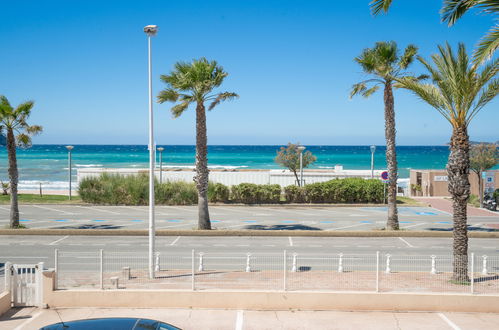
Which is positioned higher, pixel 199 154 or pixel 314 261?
pixel 199 154

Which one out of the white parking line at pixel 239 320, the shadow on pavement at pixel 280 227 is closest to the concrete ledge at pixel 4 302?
the white parking line at pixel 239 320

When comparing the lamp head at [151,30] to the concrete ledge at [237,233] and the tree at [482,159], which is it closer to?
the concrete ledge at [237,233]

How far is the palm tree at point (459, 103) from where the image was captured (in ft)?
45.5

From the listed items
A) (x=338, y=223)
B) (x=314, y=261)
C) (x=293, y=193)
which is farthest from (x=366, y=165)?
(x=314, y=261)

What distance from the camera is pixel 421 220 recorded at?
94.8 ft

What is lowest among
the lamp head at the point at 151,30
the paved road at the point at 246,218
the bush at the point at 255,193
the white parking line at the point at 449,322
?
the white parking line at the point at 449,322

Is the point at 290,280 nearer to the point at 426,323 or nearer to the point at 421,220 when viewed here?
the point at 426,323

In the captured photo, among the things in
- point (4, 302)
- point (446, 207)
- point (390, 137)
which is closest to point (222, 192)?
point (390, 137)

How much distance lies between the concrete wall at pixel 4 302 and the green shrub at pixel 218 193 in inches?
925

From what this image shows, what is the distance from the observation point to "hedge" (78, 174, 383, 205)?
3494 cm

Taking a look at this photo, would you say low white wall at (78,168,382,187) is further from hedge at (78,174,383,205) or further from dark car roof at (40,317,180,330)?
dark car roof at (40,317,180,330)

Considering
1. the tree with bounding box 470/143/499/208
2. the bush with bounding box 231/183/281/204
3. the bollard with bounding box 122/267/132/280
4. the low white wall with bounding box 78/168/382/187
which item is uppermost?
the tree with bounding box 470/143/499/208

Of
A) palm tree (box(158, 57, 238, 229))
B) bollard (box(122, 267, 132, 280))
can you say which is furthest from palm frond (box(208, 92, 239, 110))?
bollard (box(122, 267, 132, 280))

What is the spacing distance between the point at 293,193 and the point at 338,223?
8.68 m
